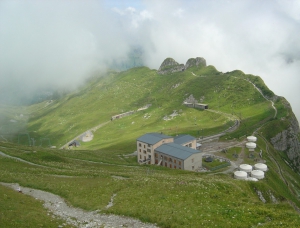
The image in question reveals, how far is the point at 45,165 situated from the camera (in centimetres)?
7562

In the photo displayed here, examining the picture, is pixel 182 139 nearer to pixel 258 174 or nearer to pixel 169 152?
pixel 169 152

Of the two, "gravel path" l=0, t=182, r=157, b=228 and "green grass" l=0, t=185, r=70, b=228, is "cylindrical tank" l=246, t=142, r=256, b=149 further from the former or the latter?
"green grass" l=0, t=185, r=70, b=228

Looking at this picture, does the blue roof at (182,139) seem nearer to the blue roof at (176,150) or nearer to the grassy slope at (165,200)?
the blue roof at (176,150)

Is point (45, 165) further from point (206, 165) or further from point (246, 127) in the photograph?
point (246, 127)

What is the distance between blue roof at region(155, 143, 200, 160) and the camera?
330 ft

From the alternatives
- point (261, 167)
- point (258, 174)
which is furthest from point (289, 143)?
point (258, 174)

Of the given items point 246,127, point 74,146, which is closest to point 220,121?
point 246,127

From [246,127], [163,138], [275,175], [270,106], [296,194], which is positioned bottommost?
[296,194]

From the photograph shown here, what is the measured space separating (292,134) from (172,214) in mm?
137127

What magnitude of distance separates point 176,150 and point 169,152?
265cm

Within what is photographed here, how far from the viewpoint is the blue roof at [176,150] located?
10072 centimetres

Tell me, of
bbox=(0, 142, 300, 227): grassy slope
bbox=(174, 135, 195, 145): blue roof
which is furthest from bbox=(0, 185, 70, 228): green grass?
bbox=(174, 135, 195, 145): blue roof

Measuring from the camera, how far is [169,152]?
10581 centimetres

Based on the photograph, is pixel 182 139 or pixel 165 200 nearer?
pixel 165 200
